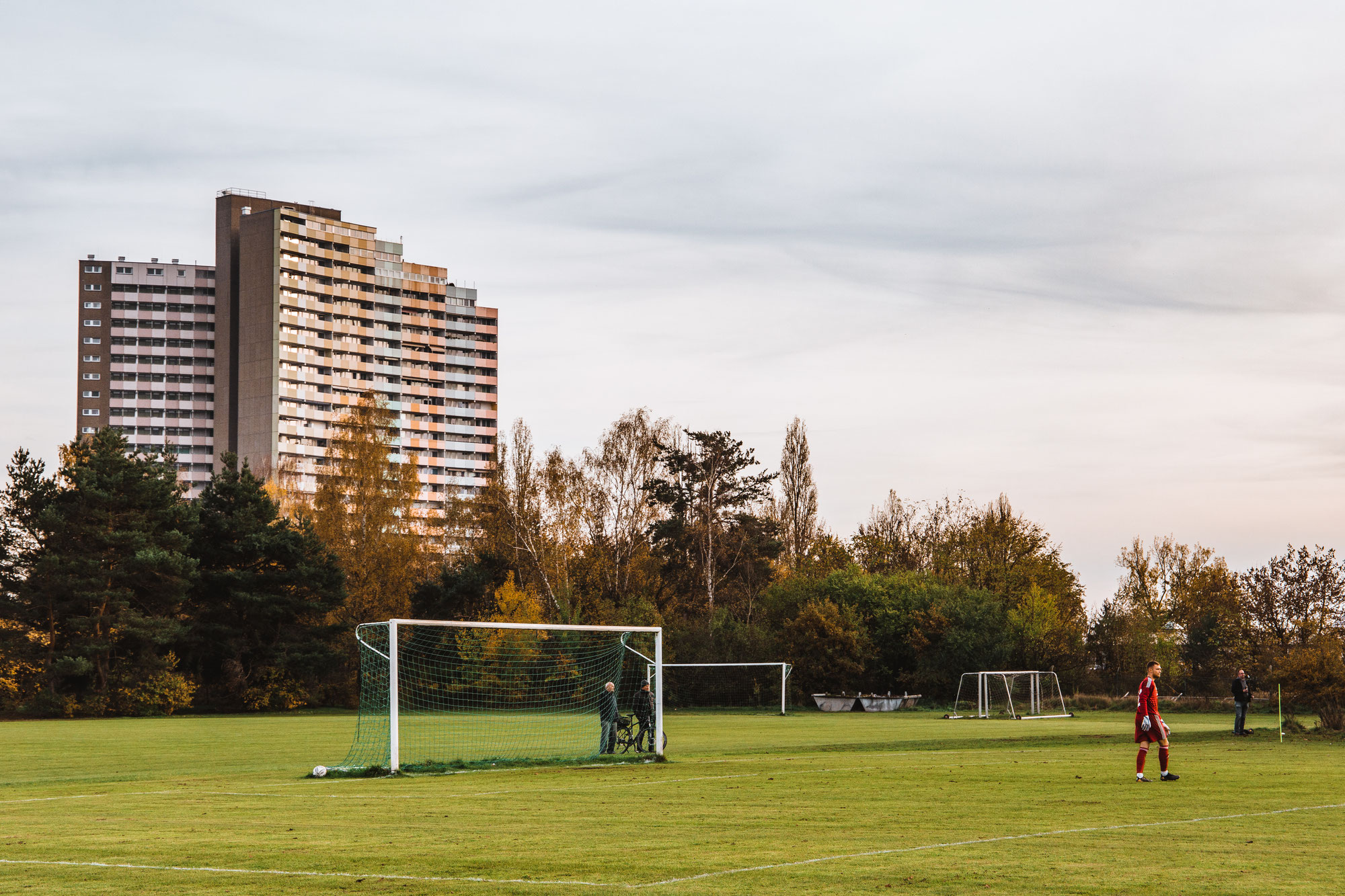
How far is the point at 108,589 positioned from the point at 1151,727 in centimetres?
4905

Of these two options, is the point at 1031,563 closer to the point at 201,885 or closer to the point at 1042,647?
the point at 1042,647

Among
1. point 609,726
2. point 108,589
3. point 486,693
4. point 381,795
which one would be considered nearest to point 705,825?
point 381,795

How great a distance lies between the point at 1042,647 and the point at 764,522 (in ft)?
66.5

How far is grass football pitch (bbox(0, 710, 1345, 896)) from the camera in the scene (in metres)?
10.4

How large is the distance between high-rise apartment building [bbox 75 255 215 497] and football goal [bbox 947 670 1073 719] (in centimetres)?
12921

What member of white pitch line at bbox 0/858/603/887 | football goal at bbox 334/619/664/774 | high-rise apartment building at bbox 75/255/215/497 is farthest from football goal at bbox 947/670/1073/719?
high-rise apartment building at bbox 75/255/215/497

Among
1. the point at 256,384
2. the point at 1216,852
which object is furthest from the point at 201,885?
the point at 256,384

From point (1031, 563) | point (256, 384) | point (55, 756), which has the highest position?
point (256, 384)

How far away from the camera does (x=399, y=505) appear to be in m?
74.7

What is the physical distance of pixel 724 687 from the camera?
63.8 m

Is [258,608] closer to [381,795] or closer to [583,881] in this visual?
[381,795]

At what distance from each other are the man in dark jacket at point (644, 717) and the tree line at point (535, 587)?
31452mm

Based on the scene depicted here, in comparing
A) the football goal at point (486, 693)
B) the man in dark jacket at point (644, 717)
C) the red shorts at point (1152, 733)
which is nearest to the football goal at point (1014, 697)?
the football goal at point (486, 693)

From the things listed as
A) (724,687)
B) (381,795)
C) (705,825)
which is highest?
(705,825)
